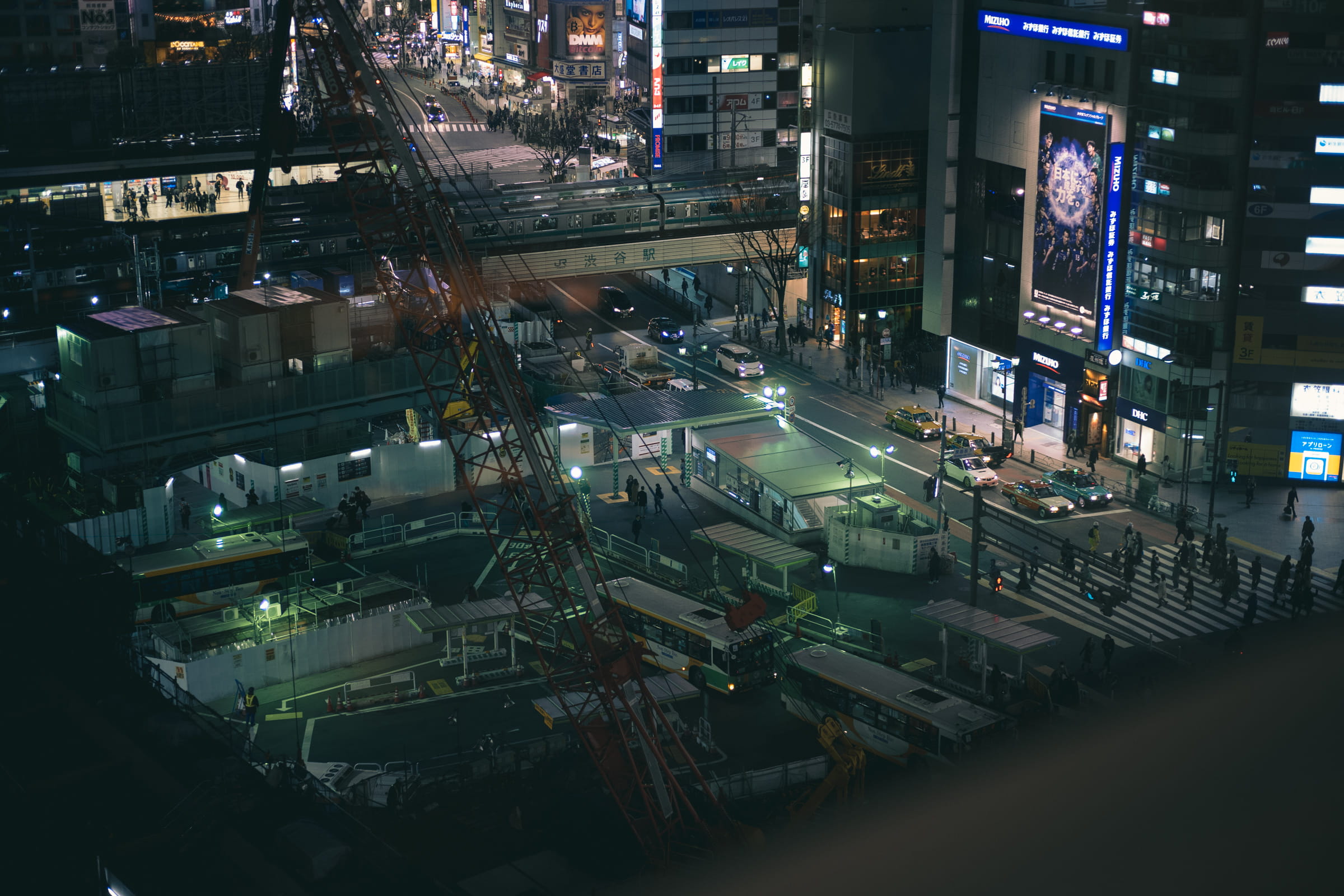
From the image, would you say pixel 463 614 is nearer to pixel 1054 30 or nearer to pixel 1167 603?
pixel 1167 603

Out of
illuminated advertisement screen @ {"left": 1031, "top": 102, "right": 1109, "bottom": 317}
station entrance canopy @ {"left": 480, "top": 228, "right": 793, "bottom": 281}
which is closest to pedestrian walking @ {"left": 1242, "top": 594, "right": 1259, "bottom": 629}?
illuminated advertisement screen @ {"left": 1031, "top": 102, "right": 1109, "bottom": 317}

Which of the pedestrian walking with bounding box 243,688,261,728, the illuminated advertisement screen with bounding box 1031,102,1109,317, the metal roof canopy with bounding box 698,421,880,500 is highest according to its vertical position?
the illuminated advertisement screen with bounding box 1031,102,1109,317

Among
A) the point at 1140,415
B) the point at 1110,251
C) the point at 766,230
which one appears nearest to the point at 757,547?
the point at 1140,415

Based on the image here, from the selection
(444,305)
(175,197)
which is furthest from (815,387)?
(175,197)

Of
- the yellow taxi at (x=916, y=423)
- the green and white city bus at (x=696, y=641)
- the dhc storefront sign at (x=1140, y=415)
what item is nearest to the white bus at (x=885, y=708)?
the green and white city bus at (x=696, y=641)

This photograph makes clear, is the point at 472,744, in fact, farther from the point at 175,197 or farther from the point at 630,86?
the point at 630,86

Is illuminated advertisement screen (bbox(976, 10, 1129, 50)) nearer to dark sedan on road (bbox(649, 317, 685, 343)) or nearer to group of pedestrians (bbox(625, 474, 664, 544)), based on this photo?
dark sedan on road (bbox(649, 317, 685, 343))

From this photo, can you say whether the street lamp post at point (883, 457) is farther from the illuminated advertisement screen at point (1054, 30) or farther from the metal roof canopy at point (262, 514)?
the metal roof canopy at point (262, 514)
